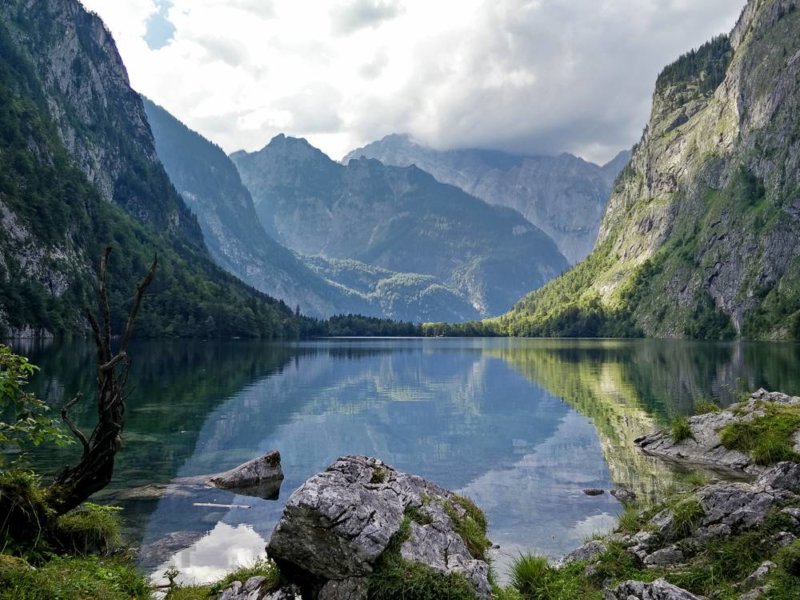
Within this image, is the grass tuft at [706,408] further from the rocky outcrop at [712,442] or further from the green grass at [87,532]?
the green grass at [87,532]

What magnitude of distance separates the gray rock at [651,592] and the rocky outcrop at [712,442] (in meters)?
24.7

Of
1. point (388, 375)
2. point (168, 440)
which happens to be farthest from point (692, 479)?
point (388, 375)

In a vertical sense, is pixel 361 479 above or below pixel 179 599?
above

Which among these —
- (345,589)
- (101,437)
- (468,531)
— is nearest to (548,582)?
(468,531)

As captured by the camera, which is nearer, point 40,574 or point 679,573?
point 40,574

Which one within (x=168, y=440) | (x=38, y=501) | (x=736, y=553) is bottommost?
(x=168, y=440)

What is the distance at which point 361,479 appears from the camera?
54.3 ft

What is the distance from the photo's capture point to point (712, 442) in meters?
39.8

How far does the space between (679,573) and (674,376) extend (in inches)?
3291

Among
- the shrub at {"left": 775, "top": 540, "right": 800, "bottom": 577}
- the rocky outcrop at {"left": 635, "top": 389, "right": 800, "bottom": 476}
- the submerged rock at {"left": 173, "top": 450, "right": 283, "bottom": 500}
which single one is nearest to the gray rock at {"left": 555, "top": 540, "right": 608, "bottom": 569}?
the shrub at {"left": 775, "top": 540, "right": 800, "bottom": 577}

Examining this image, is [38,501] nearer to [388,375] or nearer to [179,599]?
[179,599]

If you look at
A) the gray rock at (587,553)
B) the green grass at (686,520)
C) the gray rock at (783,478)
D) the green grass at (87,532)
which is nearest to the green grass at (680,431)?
the gray rock at (783,478)

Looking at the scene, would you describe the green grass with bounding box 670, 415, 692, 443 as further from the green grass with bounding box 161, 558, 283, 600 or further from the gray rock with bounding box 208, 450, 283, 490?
the green grass with bounding box 161, 558, 283, 600

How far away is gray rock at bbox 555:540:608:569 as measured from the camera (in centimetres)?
1903
